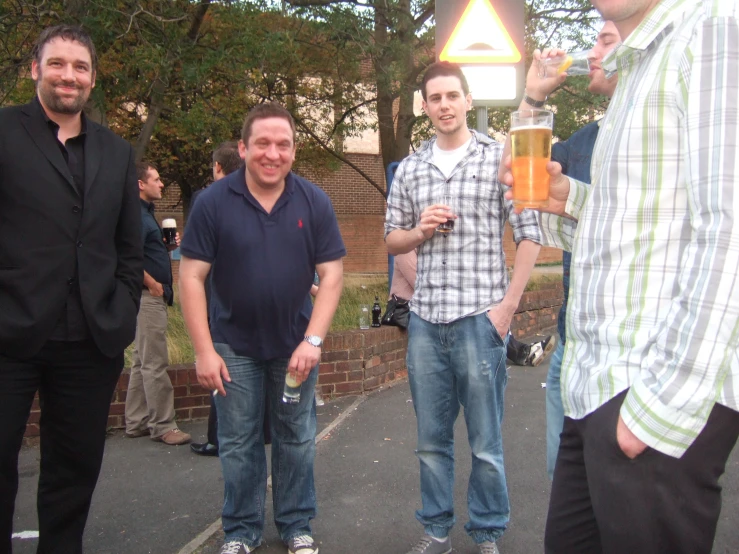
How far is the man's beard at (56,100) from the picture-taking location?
297 centimetres

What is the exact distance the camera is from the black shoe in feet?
16.5

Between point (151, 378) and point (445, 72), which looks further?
point (151, 378)

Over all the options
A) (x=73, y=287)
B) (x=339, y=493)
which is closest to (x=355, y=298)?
(x=339, y=493)

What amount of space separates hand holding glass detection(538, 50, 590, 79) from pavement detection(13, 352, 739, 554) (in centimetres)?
235

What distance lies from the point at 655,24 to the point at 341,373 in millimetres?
5178

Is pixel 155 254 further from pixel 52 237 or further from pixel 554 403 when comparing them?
pixel 554 403

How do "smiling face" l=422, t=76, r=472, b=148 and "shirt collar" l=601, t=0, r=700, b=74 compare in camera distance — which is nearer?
"shirt collar" l=601, t=0, r=700, b=74

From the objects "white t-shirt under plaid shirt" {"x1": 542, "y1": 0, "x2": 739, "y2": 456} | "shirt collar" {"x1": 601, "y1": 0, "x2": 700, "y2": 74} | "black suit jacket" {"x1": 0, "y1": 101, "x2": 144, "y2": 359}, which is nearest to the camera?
"white t-shirt under plaid shirt" {"x1": 542, "y1": 0, "x2": 739, "y2": 456}

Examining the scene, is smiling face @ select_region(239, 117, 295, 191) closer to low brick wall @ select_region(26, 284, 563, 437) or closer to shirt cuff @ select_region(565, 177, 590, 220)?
shirt cuff @ select_region(565, 177, 590, 220)

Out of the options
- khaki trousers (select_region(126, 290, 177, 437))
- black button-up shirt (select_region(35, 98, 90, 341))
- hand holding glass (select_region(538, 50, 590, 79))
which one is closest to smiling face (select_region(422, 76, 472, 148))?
hand holding glass (select_region(538, 50, 590, 79))

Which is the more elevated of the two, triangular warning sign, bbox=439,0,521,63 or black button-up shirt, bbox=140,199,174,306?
triangular warning sign, bbox=439,0,521,63

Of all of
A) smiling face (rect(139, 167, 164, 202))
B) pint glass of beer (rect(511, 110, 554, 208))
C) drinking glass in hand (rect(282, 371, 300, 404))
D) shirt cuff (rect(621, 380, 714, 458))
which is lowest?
drinking glass in hand (rect(282, 371, 300, 404))

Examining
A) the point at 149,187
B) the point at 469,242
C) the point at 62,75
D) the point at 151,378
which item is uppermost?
the point at 62,75

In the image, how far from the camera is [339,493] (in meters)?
4.37
